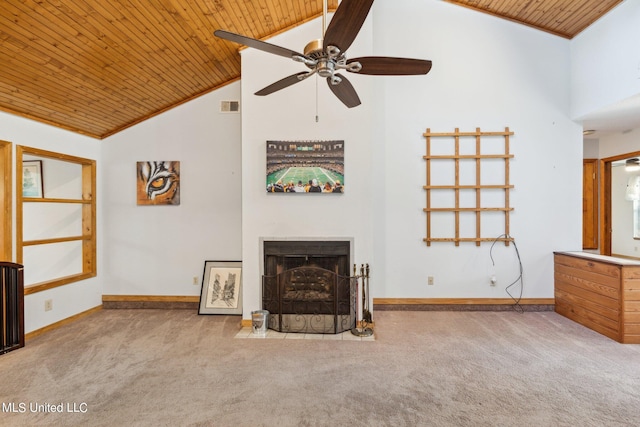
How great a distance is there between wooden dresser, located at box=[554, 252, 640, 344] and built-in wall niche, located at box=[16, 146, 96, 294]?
6023 mm

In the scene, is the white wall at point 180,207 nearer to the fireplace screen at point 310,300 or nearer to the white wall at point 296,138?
the white wall at point 296,138

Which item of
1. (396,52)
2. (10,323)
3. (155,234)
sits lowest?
(10,323)

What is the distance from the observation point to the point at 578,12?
3.59 m

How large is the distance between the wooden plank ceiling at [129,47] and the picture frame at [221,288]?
7.49ft

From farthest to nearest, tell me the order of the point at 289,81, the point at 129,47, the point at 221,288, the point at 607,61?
the point at 221,288, the point at 607,61, the point at 129,47, the point at 289,81

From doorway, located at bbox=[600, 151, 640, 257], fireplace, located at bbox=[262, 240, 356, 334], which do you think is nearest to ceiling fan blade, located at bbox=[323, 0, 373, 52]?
fireplace, located at bbox=[262, 240, 356, 334]

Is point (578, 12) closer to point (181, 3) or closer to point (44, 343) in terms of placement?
point (181, 3)

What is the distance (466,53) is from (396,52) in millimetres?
915

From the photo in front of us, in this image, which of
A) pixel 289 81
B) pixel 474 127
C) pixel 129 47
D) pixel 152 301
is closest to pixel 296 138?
pixel 289 81

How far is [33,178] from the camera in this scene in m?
4.24

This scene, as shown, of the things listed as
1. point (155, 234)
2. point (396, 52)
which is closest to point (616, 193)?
point (396, 52)

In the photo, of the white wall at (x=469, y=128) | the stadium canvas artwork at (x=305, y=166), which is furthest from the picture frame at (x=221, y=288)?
the white wall at (x=469, y=128)

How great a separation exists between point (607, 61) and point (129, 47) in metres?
4.99

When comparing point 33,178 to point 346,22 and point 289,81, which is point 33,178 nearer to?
point 289,81
